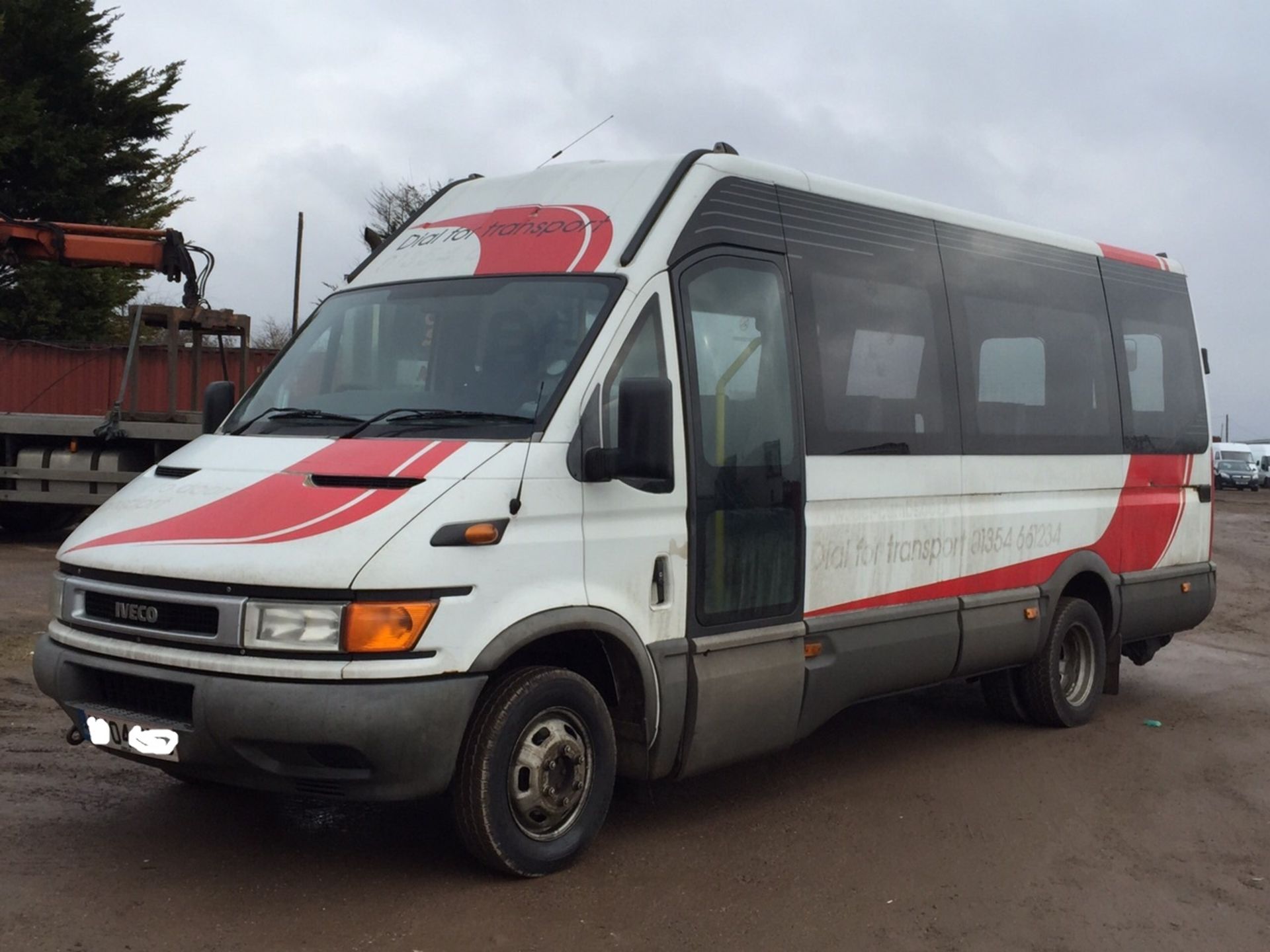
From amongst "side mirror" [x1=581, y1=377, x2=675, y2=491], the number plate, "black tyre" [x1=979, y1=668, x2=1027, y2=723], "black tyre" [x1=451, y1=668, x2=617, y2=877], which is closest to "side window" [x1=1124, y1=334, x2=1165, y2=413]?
"black tyre" [x1=979, y1=668, x2=1027, y2=723]

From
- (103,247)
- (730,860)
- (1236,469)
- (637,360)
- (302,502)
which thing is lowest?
(730,860)

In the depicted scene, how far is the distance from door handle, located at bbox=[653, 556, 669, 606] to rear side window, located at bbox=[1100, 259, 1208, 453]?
4.27 metres

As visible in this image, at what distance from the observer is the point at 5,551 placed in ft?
54.7

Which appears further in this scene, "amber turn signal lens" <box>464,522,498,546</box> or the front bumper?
"amber turn signal lens" <box>464,522,498,546</box>

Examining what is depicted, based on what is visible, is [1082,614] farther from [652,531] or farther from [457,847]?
[457,847]

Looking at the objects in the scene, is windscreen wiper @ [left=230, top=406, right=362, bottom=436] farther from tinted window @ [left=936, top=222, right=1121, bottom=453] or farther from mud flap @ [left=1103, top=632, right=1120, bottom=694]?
mud flap @ [left=1103, top=632, right=1120, bottom=694]

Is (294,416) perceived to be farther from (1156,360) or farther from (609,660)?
(1156,360)

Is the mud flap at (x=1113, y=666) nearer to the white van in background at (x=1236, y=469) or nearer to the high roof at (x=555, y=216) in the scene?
the high roof at (x=555, y=216)

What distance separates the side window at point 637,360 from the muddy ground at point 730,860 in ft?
5.63

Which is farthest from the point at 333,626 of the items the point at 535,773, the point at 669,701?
the point at 669,701

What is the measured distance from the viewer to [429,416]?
5.51 meters

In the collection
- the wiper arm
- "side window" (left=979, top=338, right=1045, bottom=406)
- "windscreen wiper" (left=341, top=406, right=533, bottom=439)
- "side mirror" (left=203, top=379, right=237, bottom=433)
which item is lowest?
the wiper arm

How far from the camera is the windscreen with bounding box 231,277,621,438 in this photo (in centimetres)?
550

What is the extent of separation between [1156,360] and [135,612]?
6.77 meters
